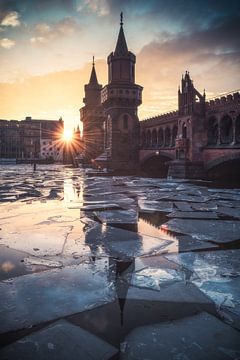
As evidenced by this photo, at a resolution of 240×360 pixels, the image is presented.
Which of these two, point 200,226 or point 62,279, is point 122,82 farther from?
point 62,279

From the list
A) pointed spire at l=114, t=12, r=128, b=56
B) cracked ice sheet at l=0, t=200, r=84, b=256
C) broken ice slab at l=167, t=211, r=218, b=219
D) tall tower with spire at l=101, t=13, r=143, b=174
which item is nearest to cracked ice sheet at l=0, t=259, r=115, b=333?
cracked ice sheet at l=0, t=200, r=84, b=256

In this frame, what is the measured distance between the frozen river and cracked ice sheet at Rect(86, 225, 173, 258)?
0.06 ft

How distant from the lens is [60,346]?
2344mm

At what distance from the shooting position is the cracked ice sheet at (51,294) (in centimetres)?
280

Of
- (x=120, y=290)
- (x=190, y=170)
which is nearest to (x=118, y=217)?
(x=120, y=290)

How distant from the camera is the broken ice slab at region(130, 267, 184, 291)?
353 centimetres

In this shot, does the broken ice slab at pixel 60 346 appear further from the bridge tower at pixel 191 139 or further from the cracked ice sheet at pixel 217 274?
the bridge tower at pixel 191 139

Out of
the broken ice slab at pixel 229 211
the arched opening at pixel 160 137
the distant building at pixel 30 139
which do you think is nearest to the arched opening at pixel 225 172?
the arched opening at pixel 160 137

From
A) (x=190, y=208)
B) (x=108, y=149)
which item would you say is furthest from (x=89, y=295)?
(x=108, y=149)

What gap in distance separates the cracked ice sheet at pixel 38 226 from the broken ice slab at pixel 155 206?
2.20 meters

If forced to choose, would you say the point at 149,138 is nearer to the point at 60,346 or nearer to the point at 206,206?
the point at 206,206

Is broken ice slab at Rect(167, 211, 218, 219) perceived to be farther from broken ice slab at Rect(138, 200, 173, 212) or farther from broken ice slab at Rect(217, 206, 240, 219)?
broken ice slab at Rect(138, 200, 173, 212)

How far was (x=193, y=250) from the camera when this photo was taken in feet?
15.9

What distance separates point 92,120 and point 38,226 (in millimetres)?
44750
